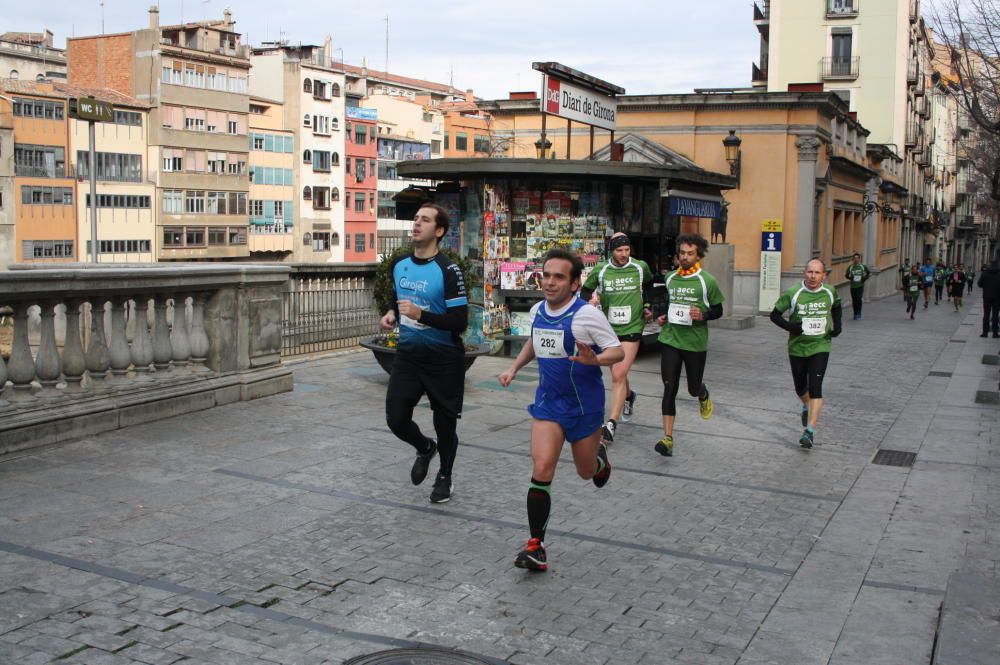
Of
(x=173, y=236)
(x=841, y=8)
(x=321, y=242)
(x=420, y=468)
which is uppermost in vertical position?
(x=841, y=8)

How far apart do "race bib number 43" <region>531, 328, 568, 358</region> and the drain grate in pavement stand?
4.56 metres

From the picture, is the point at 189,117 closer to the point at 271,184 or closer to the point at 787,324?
the point at 271,184

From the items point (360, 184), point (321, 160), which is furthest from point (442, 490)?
point (360, 184)

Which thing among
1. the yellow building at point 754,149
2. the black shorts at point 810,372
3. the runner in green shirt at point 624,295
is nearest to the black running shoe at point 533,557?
the runner in green shirt at point 624,295

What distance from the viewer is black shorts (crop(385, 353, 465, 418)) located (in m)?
6.91

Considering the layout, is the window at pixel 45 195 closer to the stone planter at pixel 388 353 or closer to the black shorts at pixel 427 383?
the stone planter at pixel 388 353

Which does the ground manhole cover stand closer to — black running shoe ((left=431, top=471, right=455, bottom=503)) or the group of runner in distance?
the group of runner in distance

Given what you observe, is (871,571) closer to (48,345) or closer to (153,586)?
(153,586)

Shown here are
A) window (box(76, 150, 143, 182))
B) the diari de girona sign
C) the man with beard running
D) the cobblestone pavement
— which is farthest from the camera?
window (box(76, 150, 143, 182))

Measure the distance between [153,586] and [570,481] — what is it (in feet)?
11.3

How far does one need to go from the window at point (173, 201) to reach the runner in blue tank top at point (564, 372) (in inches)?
2921

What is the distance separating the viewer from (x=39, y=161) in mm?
68250

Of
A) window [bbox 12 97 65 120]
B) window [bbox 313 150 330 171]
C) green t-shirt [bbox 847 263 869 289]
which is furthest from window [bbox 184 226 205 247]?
green t-shirt [bbox 847 263 869 289]

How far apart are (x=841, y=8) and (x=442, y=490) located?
49407 mm
